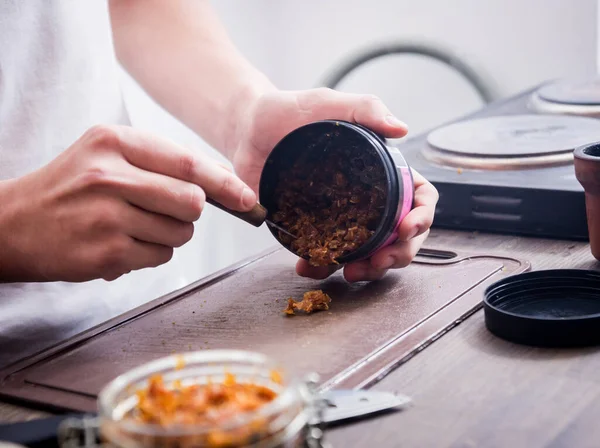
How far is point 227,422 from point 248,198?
44 cm

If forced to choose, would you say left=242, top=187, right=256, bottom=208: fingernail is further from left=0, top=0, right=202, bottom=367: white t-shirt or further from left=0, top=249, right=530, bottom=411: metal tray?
left=0, top=0, right=202, bottom=367: white t-shirt

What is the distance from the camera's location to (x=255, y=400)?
64 centimetres

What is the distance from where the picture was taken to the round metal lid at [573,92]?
1706 millimetres

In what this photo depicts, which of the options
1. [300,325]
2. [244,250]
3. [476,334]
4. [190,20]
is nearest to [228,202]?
[300,325]

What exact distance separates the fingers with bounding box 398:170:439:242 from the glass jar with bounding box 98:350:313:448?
0.42 metres

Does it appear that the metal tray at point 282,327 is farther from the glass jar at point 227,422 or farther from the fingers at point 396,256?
the glass jar at point 227,422

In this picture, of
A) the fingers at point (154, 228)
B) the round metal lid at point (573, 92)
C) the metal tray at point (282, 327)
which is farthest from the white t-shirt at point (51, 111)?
the round metal lid at point (573, 92)

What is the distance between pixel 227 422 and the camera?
585 mm

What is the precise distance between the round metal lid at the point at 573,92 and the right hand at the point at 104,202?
0.96 meters

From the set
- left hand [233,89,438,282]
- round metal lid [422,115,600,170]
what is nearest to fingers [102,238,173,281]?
left hand [233,89,438,282]

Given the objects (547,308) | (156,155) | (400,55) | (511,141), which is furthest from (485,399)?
(400,55)

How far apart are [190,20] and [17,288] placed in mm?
600

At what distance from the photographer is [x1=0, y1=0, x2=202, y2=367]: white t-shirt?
45.1 inches

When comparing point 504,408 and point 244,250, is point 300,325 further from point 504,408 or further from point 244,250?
point 244,250
